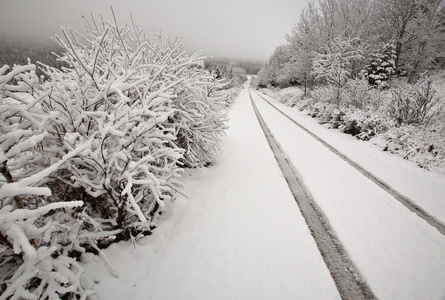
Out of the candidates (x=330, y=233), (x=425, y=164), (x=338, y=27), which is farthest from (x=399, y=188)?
(x=338, y=27)

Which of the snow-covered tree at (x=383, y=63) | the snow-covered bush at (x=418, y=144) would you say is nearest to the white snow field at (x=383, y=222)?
the snow-covered bush at (x=418, y=144)

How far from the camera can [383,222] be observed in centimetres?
352

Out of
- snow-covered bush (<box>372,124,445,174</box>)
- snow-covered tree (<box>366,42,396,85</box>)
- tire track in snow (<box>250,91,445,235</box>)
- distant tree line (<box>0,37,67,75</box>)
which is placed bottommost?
distant tree line (<box>0,37,67,75</box>)

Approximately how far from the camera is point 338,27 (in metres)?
17.5

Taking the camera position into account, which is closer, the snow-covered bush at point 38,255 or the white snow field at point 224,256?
the snow-covered bush at point 38,255

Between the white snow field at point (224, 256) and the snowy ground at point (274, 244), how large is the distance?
0.01 metres

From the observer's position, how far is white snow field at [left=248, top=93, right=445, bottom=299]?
2.56 meters

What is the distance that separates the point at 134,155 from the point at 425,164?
8063 mm

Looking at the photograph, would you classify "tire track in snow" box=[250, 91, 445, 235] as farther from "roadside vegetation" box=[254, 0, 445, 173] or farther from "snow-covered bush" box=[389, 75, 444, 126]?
"snow-covered bush" box=[389, 75, 444, 126]

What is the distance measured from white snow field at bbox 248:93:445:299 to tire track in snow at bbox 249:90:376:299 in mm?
107

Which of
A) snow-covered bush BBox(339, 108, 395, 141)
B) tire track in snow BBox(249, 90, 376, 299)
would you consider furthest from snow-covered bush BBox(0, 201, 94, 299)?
snow-covered bush BBox(339, 108, 395, 141)

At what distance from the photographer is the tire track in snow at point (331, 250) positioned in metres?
2.44

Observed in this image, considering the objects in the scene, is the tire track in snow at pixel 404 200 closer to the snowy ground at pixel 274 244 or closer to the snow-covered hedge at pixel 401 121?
the snowy ground at pixel 274 244

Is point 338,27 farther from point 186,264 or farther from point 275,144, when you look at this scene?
point 186,264
